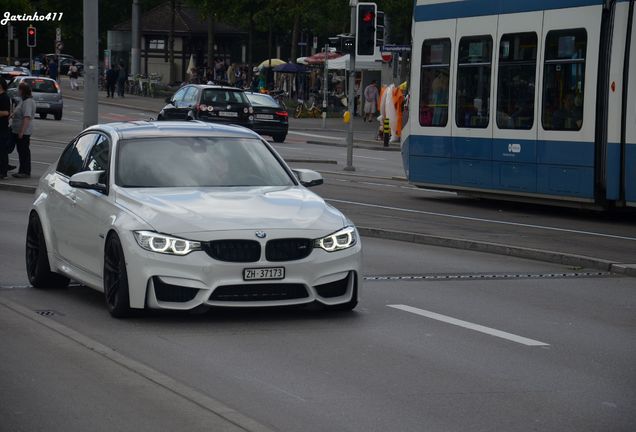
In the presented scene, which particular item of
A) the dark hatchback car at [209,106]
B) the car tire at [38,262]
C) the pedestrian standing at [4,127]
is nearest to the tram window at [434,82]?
the pedestrian standing at [4,127]

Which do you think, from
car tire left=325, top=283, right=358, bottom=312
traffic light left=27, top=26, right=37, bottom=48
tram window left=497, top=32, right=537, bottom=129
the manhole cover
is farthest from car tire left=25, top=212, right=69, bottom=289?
traffic light left=27, top=26, right=37, bottom=48

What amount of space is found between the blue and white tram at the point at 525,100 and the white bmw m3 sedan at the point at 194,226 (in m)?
8.36

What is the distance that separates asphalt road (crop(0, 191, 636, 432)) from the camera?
7.23 metres

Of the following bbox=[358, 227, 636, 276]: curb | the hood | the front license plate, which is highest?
the hood

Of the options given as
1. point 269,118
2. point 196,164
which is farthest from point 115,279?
point 269,118

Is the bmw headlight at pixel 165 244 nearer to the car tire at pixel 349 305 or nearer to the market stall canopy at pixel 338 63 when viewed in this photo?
the car tire at pixel 349 305

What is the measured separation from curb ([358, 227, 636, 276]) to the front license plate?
513 centimetres

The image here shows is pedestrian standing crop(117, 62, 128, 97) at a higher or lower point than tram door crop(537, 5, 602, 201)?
lower

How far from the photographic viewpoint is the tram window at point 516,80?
2067 centimetres

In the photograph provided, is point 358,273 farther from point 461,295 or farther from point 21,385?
point 21,385

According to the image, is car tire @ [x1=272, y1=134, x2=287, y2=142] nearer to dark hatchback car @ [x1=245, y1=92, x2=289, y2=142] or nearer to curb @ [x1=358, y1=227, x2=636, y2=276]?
dark hatchback car @ [x1=245, y1=92, x2=289, y2=142]

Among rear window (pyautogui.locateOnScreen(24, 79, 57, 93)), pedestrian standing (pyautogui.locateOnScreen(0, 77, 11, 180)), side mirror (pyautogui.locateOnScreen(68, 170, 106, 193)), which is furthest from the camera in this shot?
rear window (pyautogui.locateOnScreen(24, 79, 57, 93))

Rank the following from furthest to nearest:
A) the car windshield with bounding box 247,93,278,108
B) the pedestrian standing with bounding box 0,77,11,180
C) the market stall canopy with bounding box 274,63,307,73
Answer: the market stall canopy with bounding box 274,63,307,73, the car windshield with bounding box 247,93,278,108, the pedestrian standing with bounding box 0,77,11,180

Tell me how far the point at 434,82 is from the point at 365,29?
19.8ft
